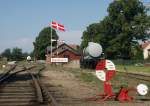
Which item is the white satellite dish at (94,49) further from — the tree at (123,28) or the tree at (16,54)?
the tree at (16,54)

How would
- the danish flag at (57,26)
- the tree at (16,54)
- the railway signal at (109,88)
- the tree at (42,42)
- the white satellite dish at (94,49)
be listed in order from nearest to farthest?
the railway signal at (109,88) < the white satellite dish at (94,49) < the danish flag at (57,26) < the tree at (42,42) < the tree at (16,54)

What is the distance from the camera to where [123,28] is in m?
105

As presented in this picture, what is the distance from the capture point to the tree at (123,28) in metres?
105

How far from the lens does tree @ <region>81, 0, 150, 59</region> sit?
105062 mm

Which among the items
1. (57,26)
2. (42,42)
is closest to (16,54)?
(42,42)

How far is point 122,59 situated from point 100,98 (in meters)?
91.3

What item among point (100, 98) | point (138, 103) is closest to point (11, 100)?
point (100, 98)

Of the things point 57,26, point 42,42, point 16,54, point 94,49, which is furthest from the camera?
point 16,54

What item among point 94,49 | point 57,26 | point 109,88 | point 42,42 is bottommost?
point 109,88

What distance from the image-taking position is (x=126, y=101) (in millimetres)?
14016

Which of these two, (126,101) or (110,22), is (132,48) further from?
(126,101)

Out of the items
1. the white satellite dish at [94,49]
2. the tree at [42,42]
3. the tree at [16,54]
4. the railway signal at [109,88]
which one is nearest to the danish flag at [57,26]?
the white satellite dish at [94,49]

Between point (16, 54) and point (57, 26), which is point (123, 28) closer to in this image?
point (57, 26)

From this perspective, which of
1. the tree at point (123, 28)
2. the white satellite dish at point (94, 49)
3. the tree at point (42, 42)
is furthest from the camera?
the tree at point (42, 42)
